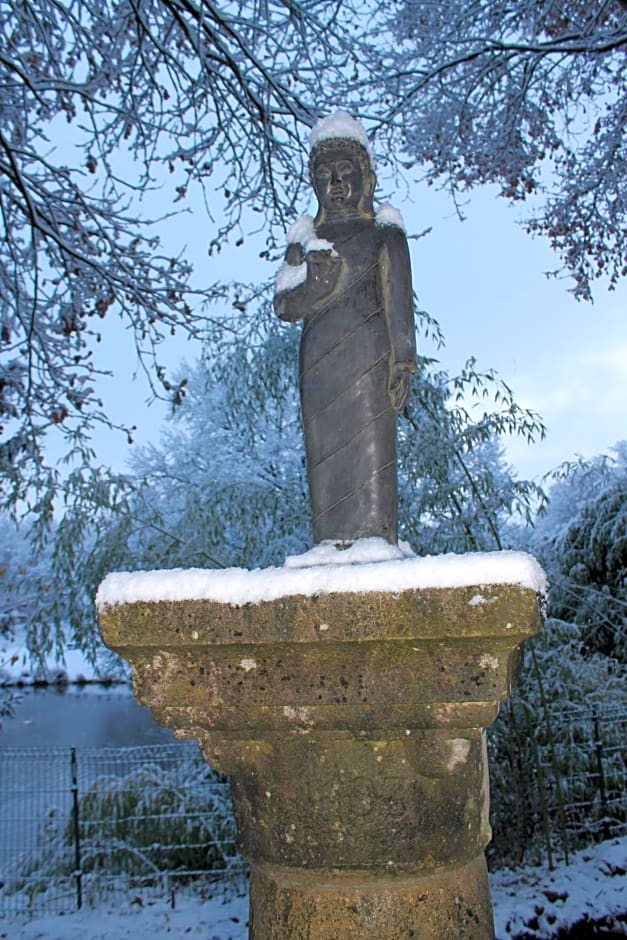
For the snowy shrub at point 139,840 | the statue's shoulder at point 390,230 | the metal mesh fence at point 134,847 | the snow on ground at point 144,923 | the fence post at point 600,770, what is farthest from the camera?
the fence post at point 600,770

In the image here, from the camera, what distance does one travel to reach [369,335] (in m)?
2.16

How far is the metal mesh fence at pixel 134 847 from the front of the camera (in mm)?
6570

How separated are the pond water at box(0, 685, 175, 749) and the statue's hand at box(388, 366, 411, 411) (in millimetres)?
9610

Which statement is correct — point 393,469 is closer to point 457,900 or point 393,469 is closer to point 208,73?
point 457,900

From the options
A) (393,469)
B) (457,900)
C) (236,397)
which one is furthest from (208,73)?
(457,900)

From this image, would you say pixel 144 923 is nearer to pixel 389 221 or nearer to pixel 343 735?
pixel 343 735

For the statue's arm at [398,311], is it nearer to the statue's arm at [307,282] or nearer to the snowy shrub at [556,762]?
the statue's arm at [307,282]

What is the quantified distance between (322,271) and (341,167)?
0.32 meters

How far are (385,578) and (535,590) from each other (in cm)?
30

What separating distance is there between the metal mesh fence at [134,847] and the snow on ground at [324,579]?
5.34m

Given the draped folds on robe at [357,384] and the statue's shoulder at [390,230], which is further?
the statue's shoulder at [390,230]

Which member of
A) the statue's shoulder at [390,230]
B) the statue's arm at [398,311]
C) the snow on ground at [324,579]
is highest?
the statue's shoulder at [390,230]

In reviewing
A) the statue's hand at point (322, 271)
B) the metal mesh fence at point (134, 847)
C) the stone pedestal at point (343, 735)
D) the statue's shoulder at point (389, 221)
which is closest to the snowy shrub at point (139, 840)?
the metal mesh fence at point (134, 847)

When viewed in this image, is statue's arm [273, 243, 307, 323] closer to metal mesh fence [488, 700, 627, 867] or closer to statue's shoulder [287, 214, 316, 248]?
statue's shoulder [287, 214, 316, 248]
